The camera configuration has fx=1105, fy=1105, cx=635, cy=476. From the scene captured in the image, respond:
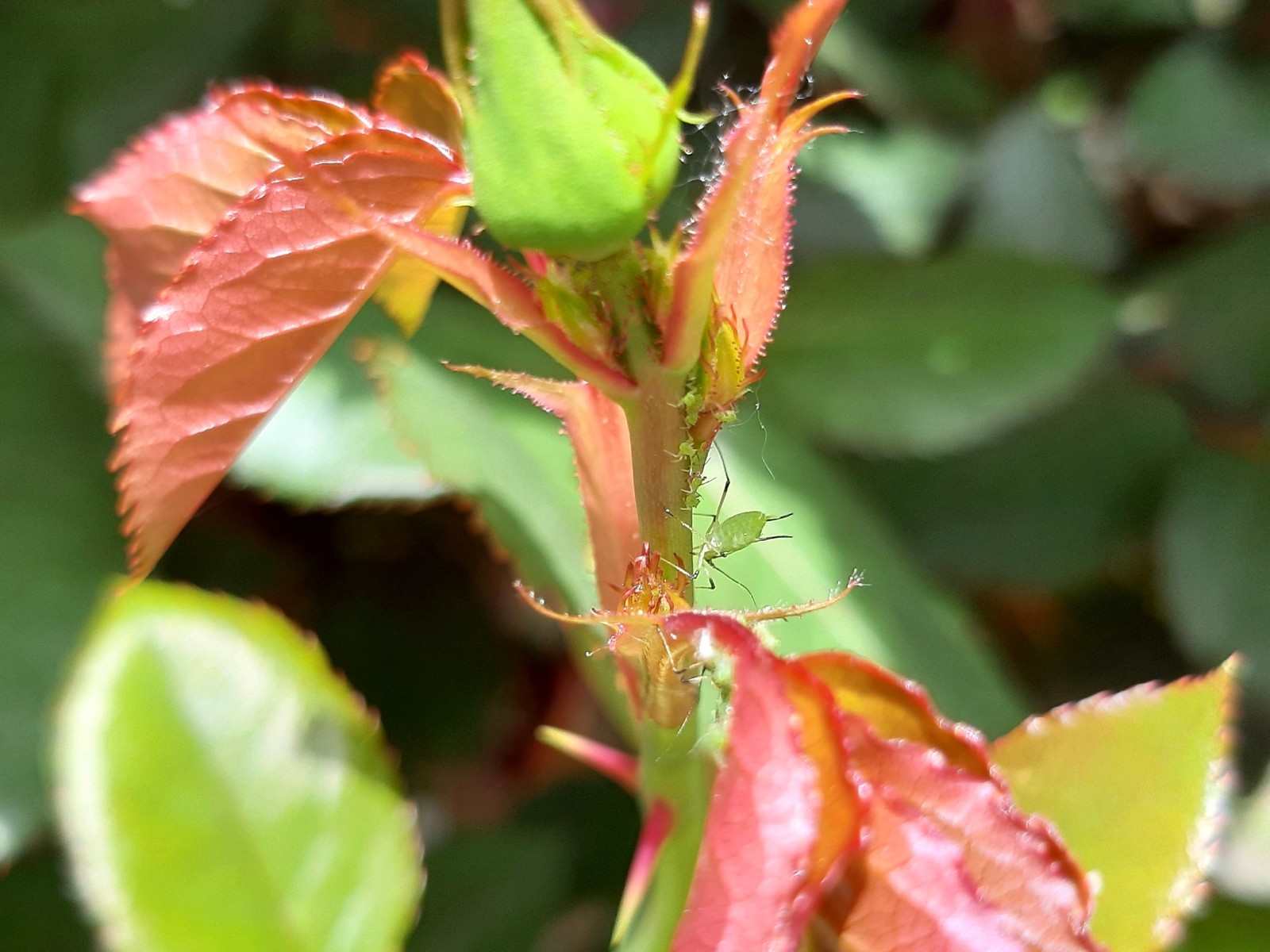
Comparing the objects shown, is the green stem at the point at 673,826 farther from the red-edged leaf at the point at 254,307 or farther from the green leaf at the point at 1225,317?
the green leaf at the point at 1225,317

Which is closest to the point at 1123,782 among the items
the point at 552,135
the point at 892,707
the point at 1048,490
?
the point at 892,707

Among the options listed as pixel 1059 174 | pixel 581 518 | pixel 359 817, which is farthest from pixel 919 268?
pixel 359 817

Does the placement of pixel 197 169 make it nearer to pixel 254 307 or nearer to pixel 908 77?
pixel 254 307

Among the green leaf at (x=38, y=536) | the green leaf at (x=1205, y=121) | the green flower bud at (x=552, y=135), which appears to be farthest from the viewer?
the green leaf at (x=1205, y=121)

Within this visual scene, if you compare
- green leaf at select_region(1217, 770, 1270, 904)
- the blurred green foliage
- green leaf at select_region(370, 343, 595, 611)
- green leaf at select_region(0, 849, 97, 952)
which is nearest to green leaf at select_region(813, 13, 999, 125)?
the blurred green foliage

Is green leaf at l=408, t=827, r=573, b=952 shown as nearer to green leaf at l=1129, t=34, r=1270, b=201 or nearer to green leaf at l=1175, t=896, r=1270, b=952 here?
green leaf at l=1175, t=896, r=1270, b=952

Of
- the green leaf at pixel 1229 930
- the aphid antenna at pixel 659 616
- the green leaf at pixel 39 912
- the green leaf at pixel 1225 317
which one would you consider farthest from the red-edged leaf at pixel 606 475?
the green leaf at pixel 1225 317

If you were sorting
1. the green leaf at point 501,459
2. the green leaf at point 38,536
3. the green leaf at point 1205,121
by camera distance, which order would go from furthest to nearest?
the green leaf at point 1205,121 → the green leaf at point 38,536 → the green leaf at point 501,459
